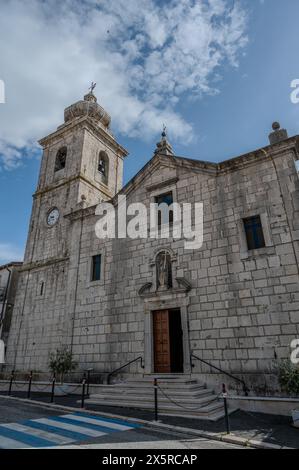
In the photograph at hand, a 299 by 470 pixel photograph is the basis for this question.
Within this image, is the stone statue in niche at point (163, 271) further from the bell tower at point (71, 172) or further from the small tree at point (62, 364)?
the bell tower at point (71, 172)

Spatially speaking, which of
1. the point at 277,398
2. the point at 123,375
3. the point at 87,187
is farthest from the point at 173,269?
the point at 87,187

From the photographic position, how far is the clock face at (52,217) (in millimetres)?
18595

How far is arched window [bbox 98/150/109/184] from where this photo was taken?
21.8 m

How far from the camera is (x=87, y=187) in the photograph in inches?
760

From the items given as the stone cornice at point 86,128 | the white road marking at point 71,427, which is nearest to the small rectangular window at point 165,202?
the white road marking at point 71,427

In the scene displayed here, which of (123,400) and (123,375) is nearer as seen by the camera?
(123,400)

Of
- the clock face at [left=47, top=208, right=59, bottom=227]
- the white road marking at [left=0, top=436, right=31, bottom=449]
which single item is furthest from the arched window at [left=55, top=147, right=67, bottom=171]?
the white road marking at [left=0, top=436, right=31, bottom=449]

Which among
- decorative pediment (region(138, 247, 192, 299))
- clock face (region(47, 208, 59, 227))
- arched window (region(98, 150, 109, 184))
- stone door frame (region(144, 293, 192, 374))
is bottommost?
stone door frame (region(144, 293, 192, 374))

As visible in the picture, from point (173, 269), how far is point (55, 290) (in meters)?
7.39

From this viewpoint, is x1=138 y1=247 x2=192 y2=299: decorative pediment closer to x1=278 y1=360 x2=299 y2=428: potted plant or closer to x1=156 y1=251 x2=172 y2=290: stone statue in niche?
x1=156 y1=251 x2=172 y2=290: stone statue in niche

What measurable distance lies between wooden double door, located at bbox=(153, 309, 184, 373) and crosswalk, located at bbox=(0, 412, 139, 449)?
11.9 feet

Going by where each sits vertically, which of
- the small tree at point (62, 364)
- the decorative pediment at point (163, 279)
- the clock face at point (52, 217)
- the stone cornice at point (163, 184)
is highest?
the clock face at point (52, 217)

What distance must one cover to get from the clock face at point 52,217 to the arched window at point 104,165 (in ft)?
14.7
